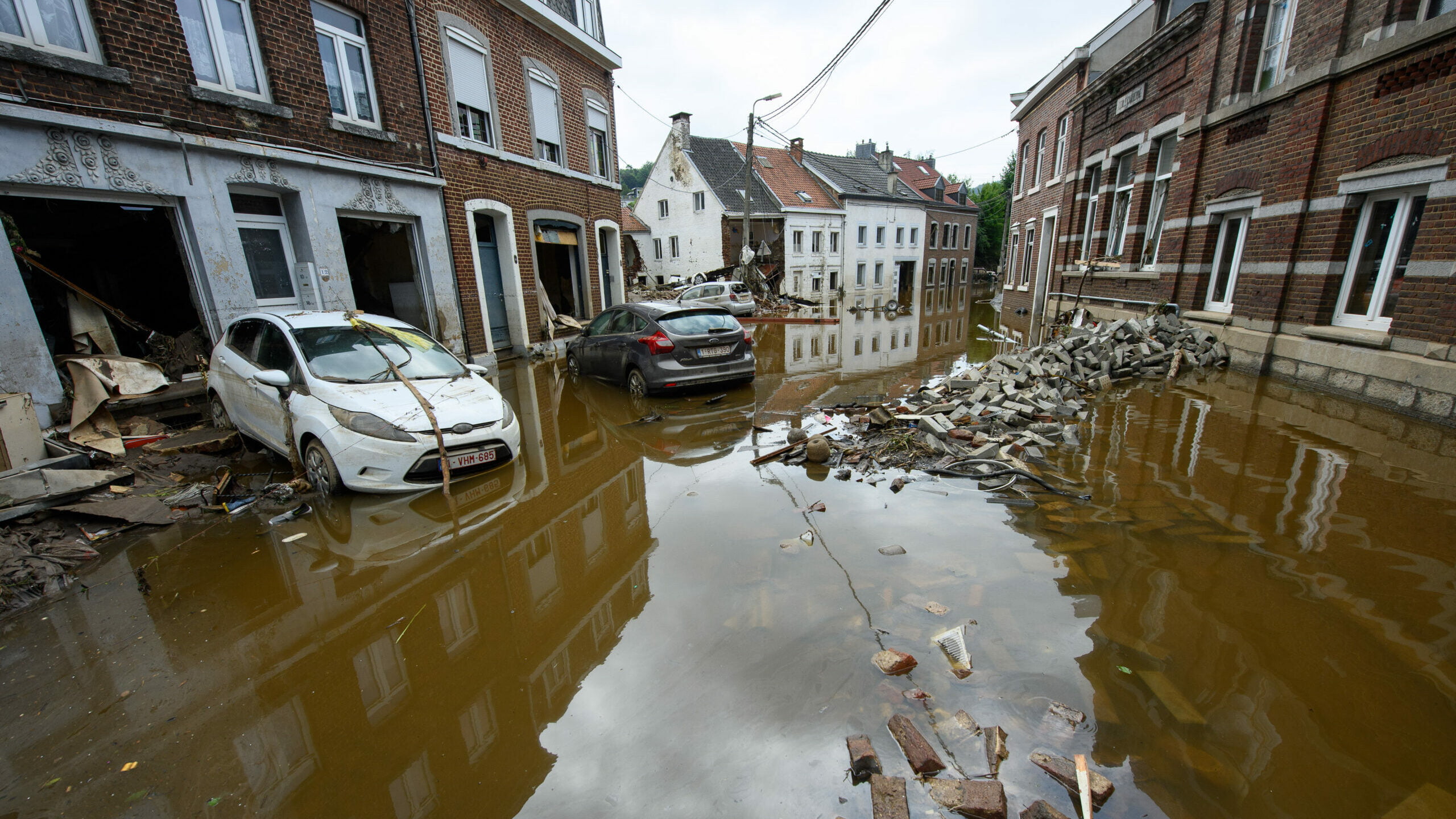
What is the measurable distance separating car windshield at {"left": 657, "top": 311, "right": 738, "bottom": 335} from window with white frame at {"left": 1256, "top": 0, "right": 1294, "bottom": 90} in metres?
9.20

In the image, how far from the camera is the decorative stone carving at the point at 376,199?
952cm

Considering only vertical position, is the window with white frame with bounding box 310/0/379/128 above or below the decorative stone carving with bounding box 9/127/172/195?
above

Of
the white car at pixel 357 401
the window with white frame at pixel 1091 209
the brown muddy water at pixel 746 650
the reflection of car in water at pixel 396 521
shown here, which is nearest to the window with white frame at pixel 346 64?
the white car at pixel 357 401

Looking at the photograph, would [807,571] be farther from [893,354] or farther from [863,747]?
[893,354]

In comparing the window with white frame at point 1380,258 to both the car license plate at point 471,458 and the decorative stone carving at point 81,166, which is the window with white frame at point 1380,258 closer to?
the car license plate at point 471,458

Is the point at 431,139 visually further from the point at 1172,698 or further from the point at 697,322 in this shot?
the point at 1172,698

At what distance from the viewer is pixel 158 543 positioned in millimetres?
4430

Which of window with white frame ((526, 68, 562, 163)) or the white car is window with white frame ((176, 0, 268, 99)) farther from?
window with white frame ((526, 68, 562, 163))

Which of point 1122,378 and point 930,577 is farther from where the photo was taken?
point 1122,378

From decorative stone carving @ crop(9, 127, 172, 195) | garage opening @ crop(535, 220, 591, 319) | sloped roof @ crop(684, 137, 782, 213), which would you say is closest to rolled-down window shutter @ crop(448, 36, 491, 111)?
garage opening @ crop(535, 220, 591, 319)

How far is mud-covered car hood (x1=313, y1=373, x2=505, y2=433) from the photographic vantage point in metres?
5.00

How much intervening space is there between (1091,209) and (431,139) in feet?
54.1

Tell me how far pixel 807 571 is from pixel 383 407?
4.10 m

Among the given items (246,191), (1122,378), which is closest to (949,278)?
(1122,378)
